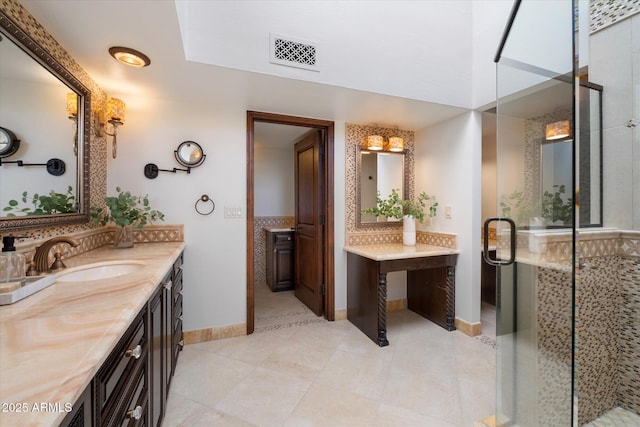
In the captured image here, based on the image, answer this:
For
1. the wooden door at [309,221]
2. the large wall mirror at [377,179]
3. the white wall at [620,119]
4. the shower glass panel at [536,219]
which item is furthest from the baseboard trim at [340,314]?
the white wall at [620,119]

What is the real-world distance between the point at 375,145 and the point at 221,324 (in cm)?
230

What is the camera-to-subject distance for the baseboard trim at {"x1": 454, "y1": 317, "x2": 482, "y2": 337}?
2.51 metres

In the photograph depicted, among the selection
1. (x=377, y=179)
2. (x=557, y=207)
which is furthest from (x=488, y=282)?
(x=557, y=207)

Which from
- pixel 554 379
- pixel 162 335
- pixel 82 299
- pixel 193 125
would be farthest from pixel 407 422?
pixel 193 125

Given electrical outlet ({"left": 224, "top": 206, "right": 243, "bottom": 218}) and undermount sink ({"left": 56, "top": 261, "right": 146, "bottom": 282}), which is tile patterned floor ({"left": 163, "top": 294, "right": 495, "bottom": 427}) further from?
electrical outlet ({"left": 224, "top": 206, "right": 243, "bottom": 218})

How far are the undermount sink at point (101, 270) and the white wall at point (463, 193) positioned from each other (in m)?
2.58

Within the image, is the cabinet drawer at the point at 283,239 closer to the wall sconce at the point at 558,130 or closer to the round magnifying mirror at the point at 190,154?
the round magnifying mirror at the point at 190,154

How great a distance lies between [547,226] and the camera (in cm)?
132

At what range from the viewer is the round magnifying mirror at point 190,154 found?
7.45 feet

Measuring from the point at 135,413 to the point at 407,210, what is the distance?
260 centimetres

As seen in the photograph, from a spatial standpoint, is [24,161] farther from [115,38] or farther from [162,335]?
A: [162,335]

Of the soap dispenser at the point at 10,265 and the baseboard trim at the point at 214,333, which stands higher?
the soap dispenser at the point at 10,265

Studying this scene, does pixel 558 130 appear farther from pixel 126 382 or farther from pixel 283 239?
pixel 283 239

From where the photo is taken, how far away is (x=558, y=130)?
1303 mm
